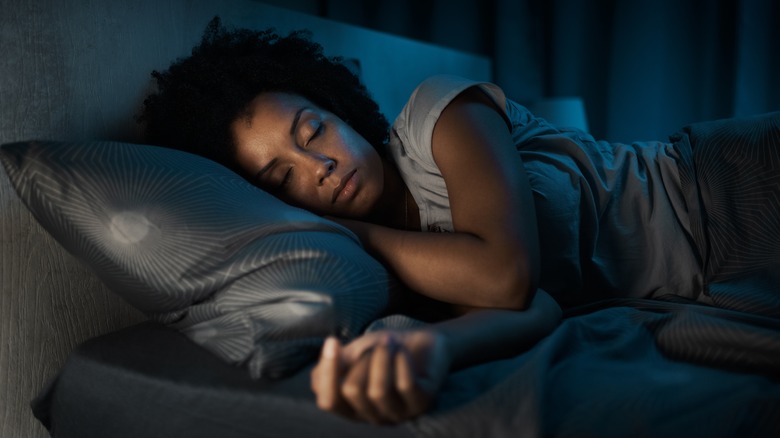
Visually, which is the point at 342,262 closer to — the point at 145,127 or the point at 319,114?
the point at 319,114

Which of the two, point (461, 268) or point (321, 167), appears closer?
point (461, 268)

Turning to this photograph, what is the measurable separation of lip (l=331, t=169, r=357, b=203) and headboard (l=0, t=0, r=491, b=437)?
40 centimetres

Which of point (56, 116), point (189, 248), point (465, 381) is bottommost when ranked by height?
point (465, 381)

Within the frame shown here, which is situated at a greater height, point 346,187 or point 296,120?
point 296,120

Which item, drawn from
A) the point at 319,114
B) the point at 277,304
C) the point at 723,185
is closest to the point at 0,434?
Result: the point at 277,304

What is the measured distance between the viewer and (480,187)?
974 mm

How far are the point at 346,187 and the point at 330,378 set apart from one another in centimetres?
56

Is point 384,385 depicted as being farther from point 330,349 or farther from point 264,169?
point 264,169

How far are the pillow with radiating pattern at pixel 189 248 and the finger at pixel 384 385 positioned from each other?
0.17 meters

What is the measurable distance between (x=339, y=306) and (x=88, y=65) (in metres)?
0.65

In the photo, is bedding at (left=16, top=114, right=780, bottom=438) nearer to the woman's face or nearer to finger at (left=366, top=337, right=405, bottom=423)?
finger at (left=366, top=337, right=405, bottom=423)

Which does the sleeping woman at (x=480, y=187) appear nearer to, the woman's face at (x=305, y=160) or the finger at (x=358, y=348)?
the woman's face at (x=305, y=160)

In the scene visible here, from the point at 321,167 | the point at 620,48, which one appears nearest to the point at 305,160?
the point at 321,167

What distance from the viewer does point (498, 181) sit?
0.97m
